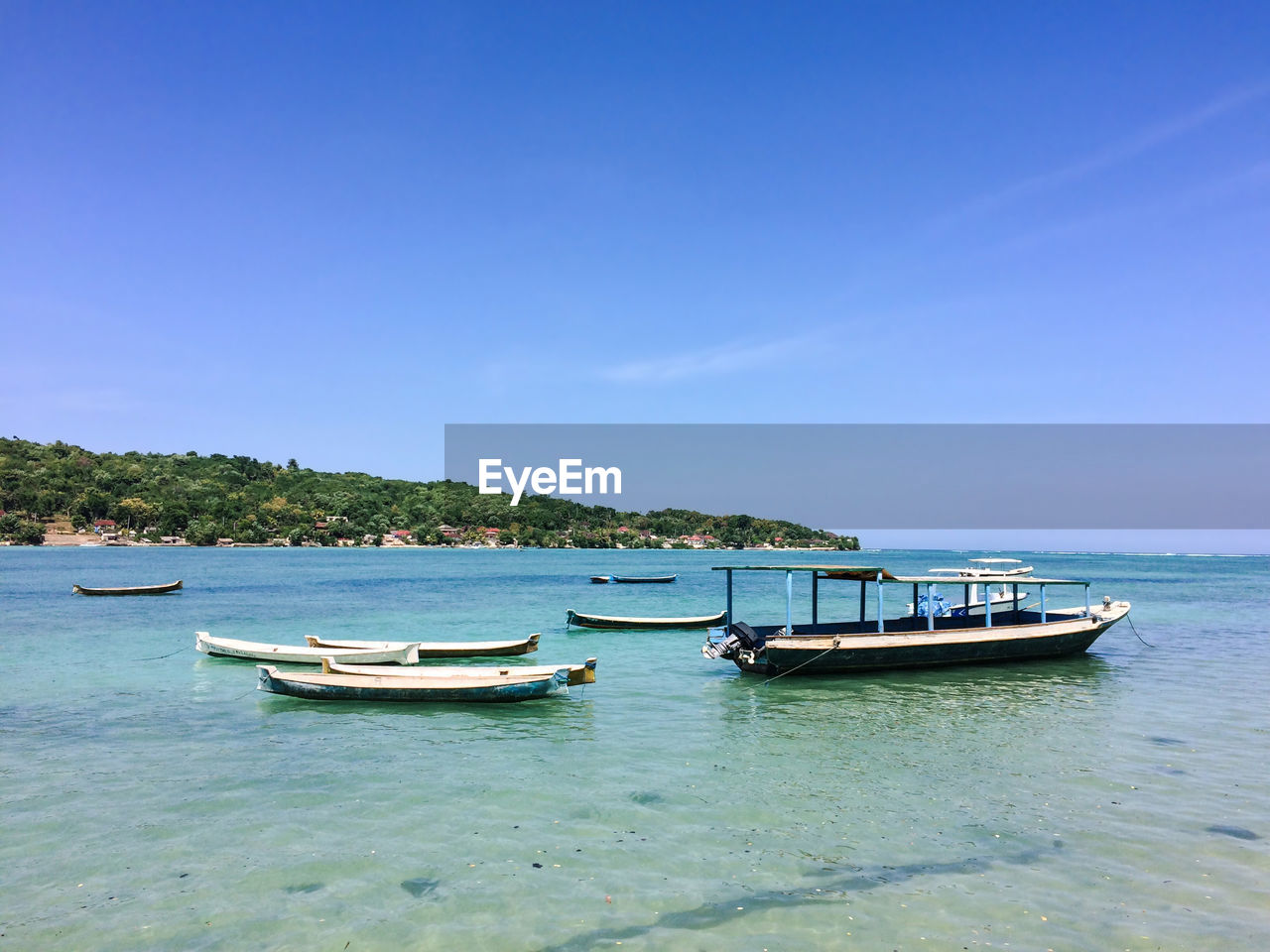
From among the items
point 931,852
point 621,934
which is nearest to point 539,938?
point 621,934

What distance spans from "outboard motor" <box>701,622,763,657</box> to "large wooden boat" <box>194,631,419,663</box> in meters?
8.97

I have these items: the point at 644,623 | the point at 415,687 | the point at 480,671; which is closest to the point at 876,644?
the point at 480,671

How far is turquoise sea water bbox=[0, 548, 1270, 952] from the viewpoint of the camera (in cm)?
825

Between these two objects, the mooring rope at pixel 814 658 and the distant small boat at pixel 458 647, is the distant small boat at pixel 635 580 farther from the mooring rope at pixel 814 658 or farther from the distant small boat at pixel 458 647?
the mooring rope at pixel 814 658

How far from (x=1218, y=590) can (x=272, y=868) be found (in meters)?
84.1

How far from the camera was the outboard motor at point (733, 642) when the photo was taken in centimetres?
2297

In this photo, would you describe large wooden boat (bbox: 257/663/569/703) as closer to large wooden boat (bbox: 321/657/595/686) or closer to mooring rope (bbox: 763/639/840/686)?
large wooden boat (bbox: 321/657/595/686)

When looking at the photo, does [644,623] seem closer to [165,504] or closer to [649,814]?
[649,814]

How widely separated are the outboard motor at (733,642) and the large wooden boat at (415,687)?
578 centimetres

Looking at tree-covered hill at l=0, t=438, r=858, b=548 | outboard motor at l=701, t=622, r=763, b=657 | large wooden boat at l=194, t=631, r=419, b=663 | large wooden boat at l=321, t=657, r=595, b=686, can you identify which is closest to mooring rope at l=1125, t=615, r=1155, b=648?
outboard motor at l=701, t=622, r=763, b=657

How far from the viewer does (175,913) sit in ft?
27.7

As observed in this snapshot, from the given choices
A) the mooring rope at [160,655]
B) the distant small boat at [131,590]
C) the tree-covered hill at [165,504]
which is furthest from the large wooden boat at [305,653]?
the tree-covered hill at [165,504]

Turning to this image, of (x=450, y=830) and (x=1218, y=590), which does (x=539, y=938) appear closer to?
(x=450, y=830)

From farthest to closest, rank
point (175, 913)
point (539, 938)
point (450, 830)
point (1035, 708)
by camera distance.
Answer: point (1035, 708) < point (450, 830) < point (175, 913) < point (539, 938)
